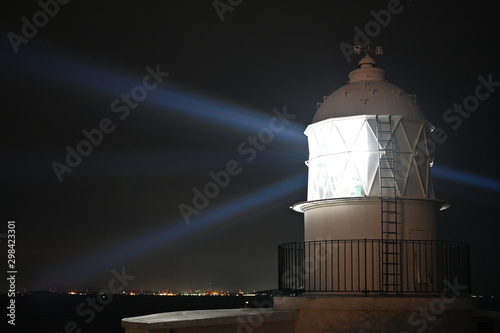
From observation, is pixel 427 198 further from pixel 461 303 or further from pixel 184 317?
pixel 184 317

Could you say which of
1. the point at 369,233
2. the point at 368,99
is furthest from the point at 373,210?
the point at 368,99

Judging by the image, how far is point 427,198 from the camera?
59.2 feet

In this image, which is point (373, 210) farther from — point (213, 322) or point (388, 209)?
point (213, 322)

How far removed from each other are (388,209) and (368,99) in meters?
3.26

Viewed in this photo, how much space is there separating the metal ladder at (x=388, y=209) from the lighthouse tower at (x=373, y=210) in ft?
0.09

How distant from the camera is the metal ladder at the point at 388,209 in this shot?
17281 mm

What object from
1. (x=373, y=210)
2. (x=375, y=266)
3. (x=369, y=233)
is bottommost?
(x=375, y=266)

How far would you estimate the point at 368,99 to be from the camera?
18516 mm

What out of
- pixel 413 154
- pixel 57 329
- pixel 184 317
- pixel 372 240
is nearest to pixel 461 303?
pixel 372 240

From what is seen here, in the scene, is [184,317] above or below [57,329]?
above

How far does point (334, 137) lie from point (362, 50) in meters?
3.46

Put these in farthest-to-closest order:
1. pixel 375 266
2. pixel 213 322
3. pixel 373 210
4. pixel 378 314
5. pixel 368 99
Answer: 1. pixel 368 99
2. pixel 373 210
3. pixel 375 266
4. pixel 378 314
5. pixel 213 322

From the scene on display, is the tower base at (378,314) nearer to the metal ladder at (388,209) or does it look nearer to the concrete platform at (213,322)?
the concrete platform at (213,322)

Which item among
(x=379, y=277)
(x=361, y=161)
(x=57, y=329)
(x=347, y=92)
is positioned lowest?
(x=57, y=329)
